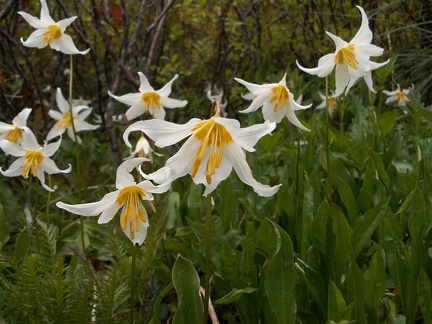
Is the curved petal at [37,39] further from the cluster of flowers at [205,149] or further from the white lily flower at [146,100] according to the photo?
the cluster of flowers at [205,149]

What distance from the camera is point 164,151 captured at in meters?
3.66

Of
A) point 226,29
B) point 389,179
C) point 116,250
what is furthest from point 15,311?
point 226,29

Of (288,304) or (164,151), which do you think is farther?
(164,151)

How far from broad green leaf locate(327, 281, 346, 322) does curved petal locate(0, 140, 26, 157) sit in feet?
4.49

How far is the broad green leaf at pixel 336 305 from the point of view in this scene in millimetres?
1427

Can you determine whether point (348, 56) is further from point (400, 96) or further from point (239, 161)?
point (400, 96)

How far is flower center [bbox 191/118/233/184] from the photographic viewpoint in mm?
1375

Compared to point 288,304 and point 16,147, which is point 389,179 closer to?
point 288,304

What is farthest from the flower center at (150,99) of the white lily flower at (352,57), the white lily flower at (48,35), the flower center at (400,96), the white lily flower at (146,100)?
the flower center at (400,96)

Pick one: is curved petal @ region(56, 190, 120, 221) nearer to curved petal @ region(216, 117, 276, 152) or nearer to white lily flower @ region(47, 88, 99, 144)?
curved petal @ region(216, 117, 276, 152)

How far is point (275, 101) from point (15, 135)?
115 cm

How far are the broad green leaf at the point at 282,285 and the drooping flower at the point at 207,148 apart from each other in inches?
9.1

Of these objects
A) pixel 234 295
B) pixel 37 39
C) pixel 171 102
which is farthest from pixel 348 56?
pixel 37 39

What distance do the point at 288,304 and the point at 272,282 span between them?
7cm
